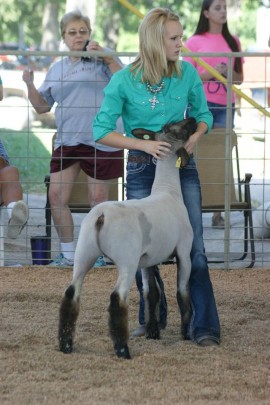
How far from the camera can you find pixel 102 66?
896 cm

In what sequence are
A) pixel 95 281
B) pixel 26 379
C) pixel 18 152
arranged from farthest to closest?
pixel 18 152
pixel 95 281
pixel 26 379

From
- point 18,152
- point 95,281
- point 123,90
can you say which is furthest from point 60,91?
point 18,152

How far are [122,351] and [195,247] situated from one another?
33.3 inches

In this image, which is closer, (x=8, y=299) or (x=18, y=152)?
(x=8, y=299)

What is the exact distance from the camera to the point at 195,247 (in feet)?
20.2

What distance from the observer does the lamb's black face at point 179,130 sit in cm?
592

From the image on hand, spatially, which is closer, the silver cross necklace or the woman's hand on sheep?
the woman's hand on sheep

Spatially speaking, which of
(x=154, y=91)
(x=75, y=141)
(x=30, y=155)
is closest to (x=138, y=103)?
(x=154, y=91)

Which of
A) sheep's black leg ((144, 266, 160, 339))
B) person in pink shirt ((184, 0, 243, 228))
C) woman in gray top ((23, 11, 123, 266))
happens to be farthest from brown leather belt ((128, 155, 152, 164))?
person in pink shirt ((184, 0, 243, 228))

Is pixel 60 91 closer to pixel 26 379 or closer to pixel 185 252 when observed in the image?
pixel 185 252

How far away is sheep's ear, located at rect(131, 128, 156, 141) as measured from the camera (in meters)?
5.89

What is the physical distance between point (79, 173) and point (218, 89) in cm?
179

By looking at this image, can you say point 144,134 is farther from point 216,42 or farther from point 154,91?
point 216,42

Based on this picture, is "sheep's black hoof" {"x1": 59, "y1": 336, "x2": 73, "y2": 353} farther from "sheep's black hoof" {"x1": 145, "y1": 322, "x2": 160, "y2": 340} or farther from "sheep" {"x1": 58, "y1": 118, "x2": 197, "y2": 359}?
"sheep's black hoof" {"x1": 145, "y1": 322, "x2": 160, "y2": 340}
